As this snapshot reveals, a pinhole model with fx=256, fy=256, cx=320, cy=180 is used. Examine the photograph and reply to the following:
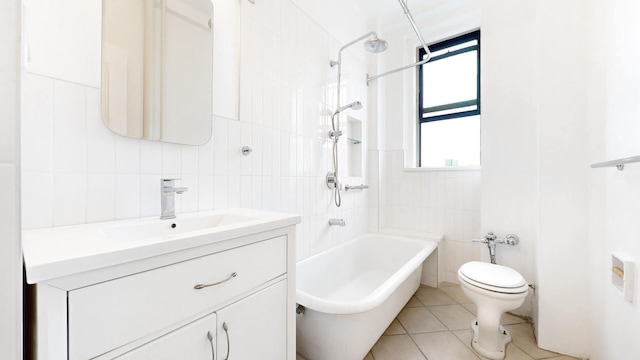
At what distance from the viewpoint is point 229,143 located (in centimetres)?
138

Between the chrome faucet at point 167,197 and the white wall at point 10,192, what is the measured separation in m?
0.80

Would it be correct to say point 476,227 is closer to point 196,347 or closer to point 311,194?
point 311,194

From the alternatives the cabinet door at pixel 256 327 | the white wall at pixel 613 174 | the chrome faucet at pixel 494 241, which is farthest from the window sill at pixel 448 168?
the cabinet door at pixel 256 327

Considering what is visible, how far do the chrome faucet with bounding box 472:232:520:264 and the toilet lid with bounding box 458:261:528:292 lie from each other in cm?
32

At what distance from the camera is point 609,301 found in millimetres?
1207

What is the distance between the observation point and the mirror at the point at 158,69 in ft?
3.21

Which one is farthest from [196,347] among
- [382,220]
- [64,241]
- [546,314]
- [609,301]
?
[382,220]

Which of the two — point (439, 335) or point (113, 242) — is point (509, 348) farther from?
point (113, 242)

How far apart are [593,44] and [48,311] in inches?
95.8

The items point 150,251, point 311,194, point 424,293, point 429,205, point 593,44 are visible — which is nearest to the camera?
point 150,251

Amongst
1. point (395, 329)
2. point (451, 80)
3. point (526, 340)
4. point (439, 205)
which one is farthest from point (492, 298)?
point (451, 80)

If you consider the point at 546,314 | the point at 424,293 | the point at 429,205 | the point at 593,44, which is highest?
the point at 593,44

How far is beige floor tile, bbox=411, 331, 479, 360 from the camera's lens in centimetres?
150

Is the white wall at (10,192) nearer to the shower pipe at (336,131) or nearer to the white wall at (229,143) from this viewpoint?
the white wall at (229,143)
